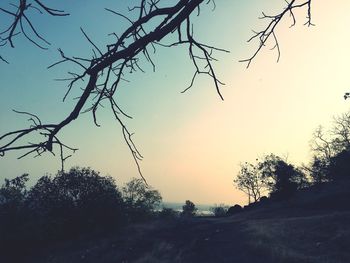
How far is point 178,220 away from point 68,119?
127ft

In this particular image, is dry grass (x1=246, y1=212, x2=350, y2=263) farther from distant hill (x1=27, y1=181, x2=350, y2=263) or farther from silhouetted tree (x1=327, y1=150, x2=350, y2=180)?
silhouetted tree (x1=327, y1=150, x2=350, y2=180)

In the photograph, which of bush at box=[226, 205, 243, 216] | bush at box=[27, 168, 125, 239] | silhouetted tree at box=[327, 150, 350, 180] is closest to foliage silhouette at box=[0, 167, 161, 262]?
bush at box=[27, 168, 125, 239]

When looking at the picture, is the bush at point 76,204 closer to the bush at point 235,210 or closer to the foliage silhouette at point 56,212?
the foliage silhouette at point 56,212

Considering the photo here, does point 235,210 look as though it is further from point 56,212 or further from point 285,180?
point 56,212

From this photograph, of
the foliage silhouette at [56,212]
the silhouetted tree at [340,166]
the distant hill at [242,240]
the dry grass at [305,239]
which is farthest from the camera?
the silhouetted tree at [340,166]

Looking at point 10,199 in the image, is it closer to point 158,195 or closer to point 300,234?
point 300,234

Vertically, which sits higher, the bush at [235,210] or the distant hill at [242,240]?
the bush at [235,210]

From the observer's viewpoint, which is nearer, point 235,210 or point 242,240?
point 242,240

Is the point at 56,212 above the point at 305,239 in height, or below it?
above

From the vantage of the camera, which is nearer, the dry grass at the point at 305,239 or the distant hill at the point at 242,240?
the dry grass at the point at 305,239

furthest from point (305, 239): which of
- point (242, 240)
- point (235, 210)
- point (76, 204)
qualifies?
point (235, 210)

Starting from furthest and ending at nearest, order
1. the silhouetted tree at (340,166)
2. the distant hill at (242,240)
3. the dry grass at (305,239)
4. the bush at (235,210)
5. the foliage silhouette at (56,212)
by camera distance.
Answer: the bush at (235,210) → the silhouetted tree at (340,166) → the foliage silhouette at (56,212) → the distant hill at (242,240) → the dry grass at (305,239)

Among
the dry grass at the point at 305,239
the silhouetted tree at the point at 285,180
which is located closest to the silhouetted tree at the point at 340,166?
the silhouetted tree at the point at 285,180

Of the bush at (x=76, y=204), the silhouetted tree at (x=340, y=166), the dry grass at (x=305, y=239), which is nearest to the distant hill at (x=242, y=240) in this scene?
the dry grass at (x=305, y=239)
